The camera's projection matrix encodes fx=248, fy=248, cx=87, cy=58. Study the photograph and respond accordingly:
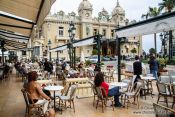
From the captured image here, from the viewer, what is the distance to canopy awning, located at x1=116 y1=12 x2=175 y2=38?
619cm

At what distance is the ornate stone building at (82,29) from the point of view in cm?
5534

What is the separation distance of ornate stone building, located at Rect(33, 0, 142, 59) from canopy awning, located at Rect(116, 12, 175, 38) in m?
42.0

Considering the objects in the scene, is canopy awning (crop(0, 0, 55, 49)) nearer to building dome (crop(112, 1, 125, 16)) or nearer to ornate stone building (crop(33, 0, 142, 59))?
ornate stone building (crop(33, 0, 142, 59))

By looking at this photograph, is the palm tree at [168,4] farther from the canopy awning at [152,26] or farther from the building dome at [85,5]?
the building dome at [85,5]

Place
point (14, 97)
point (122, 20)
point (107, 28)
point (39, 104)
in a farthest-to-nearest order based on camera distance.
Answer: point (122, 20), point (107, 28), point (14, 97), point (39, 104)

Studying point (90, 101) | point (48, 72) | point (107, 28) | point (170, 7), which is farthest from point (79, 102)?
point (107, 28)

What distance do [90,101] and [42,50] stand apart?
4532 cm

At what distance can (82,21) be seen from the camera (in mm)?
59750

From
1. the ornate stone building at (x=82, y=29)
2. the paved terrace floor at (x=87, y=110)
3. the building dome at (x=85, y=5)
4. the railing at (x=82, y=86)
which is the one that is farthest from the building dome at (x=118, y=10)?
the paved terrace floor at (x=87, y=110)

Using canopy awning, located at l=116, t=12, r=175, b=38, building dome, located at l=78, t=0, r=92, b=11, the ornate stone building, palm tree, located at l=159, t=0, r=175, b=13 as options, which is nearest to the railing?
canopy awning, located at l=116, t=12, r=175, b=38

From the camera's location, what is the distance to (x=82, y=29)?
59.6 m

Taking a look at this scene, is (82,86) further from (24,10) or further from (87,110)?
(24,10)

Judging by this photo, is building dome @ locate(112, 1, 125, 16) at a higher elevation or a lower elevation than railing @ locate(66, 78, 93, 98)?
higher

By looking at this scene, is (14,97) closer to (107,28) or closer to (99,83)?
(99,83)
